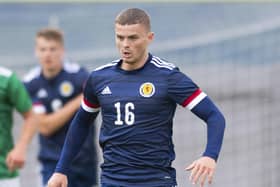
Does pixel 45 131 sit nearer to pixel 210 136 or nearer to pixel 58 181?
pixel 58 181

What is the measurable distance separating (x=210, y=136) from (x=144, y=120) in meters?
0.41

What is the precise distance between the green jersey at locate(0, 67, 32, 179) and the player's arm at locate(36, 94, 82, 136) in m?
0.84

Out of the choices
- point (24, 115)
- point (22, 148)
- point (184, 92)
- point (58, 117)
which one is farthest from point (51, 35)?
point (184, 92)

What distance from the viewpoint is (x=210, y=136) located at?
6.06m

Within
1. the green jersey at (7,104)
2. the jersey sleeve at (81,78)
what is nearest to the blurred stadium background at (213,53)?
the jersey sleeve at (81,78)

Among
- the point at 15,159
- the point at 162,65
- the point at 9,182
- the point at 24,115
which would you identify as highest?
the point at 162,65

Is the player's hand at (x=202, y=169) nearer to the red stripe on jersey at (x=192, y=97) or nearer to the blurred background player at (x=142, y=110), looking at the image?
the blurred background player at (x=142, y=110)

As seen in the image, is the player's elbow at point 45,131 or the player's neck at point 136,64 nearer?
the player's neck at point 136,64

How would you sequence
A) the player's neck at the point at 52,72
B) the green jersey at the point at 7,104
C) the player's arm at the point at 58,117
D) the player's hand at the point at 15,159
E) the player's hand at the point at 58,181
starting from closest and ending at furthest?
the player's hand at the point at 58,181 → the player's hand at the point at 15,159 → the green jersey at the point at 7,104 → the player's arm at the point at 58,117 → the player's neck at the point at 52,72

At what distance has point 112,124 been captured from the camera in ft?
20.5

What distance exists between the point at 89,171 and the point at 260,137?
86.7 inches

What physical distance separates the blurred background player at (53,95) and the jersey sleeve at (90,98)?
7.77ft

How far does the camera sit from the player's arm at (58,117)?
28.9 ft

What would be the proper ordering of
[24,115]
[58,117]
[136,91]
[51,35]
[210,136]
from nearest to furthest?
[210,136], [136,91], [24,115], [58,117], [51,35]
